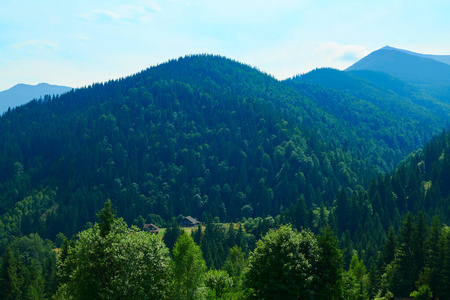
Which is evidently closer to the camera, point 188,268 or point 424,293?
point 188,268

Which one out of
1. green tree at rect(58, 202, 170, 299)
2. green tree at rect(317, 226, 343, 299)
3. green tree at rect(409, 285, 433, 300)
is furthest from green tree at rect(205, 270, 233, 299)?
green tree at rect(317, 226, 343, 299)

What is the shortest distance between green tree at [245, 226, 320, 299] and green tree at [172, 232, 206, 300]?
418 inches

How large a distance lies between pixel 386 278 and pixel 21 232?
168 metres

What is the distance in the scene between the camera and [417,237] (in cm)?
7700

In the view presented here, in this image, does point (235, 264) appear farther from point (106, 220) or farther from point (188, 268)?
point (106, 220)

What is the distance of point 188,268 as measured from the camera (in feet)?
184

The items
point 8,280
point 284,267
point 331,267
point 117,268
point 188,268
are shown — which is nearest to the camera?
point 117,268

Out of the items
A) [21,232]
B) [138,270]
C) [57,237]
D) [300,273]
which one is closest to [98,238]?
[138,270]

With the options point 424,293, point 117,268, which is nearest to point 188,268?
point 117,268

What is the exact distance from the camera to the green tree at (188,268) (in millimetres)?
55062

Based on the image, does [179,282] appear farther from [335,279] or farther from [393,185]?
[393,185]

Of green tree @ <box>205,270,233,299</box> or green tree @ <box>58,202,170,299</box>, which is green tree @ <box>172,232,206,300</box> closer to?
green tree @ <box>58,202,170,299</box>

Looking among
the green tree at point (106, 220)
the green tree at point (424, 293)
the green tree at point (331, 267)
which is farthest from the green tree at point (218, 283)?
the green tree at point (331, 267)

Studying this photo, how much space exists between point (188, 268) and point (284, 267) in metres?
16.3
